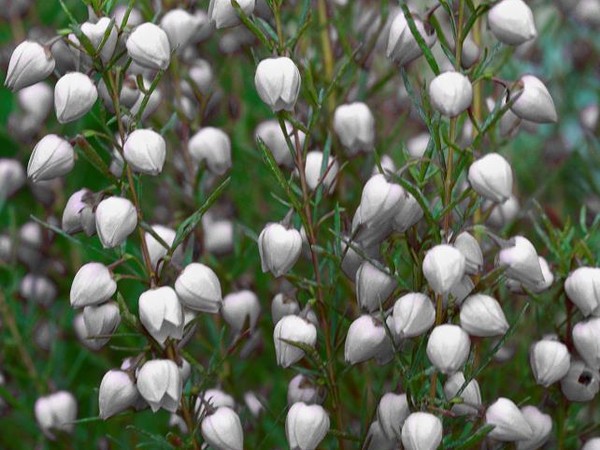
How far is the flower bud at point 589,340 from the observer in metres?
0.63

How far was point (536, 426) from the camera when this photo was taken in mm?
660

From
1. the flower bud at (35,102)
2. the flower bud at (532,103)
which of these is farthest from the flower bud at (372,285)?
the flower bud at (35,102)

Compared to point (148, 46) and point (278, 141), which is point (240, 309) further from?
point (148, 46)

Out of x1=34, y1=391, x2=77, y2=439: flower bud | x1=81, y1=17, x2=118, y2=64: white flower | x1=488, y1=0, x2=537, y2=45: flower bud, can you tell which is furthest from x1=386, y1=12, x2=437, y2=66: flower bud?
x1=34, y1=391, x2=77, y2=439: flower bud

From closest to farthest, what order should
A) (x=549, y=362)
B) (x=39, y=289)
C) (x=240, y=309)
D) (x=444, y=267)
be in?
1. (x=444, y=267)
2. (x=549, y=362)
3. (x=240, y=309)
4. (x=39, y=289)

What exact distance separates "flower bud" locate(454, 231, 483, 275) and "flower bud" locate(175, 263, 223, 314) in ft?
0.44

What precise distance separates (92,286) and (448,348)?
19cm

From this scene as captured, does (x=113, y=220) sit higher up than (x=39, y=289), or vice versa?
(x=113, y=220)

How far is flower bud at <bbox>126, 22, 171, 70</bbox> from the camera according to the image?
59 centimetres

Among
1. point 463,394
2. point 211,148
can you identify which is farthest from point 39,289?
point 463,394

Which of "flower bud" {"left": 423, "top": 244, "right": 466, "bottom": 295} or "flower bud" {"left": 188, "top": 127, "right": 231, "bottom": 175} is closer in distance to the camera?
"flower bud" {"left": 423, "top": 244, "right": 466, "bottom": 295}

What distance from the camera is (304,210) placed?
2.10 feet

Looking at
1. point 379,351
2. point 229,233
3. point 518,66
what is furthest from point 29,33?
point 379,351

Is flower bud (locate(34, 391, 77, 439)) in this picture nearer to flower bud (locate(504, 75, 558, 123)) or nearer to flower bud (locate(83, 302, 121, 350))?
flower bud (locate(83, 302, 121, 350))
